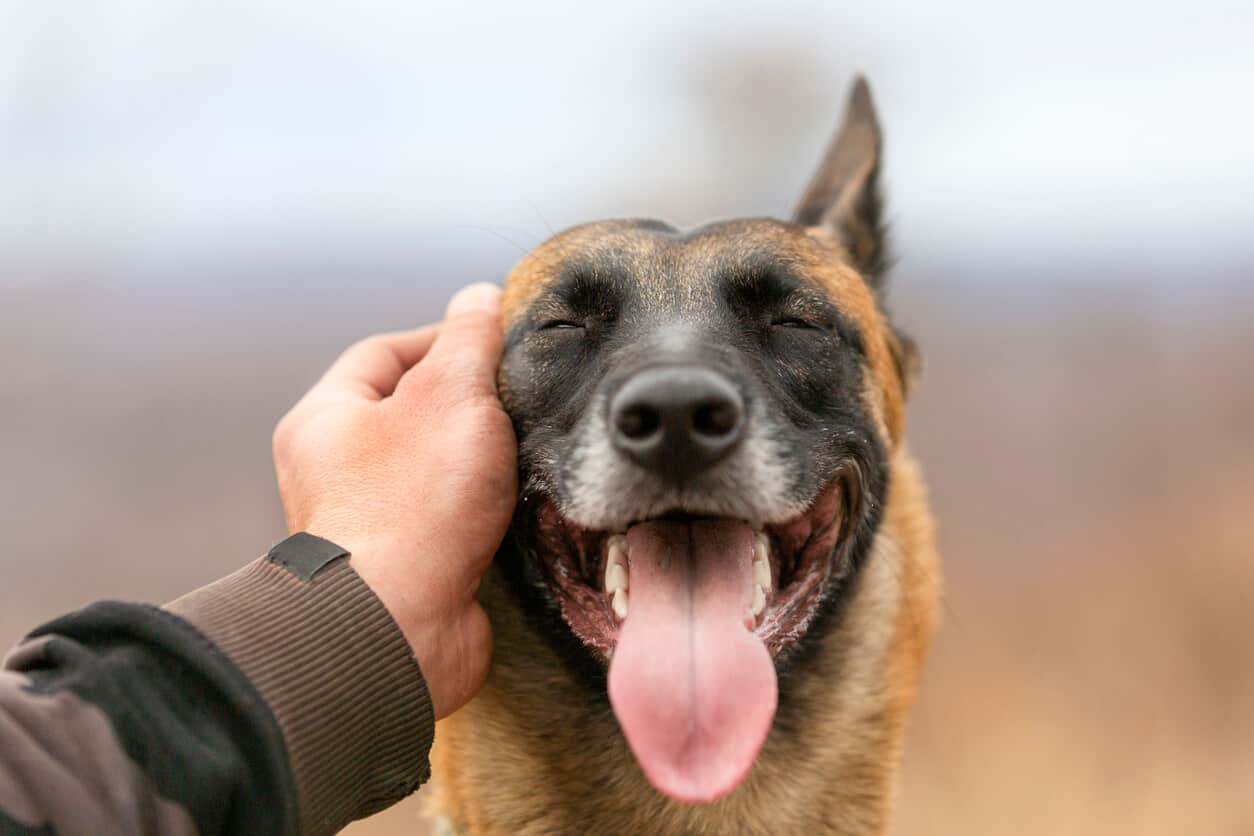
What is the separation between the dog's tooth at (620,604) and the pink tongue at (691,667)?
0.08ft

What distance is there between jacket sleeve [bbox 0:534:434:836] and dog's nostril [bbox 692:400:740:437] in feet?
2.22

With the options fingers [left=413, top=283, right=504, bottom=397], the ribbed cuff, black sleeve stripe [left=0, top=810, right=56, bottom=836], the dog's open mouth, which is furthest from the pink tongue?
black sleeve stripe [left=0, top=810, right=56, bottom=836]

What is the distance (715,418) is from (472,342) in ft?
2.51

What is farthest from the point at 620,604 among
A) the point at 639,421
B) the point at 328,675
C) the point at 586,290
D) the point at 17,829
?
the point at 17,829

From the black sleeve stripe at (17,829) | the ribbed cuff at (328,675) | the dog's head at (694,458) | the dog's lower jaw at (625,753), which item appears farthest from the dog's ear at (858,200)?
the black sleeve stripe at (17,829)

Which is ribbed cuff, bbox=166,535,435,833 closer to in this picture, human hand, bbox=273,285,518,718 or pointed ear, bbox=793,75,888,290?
human hand, bbox=273,285,518,718

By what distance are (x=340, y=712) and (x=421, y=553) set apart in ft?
1.23

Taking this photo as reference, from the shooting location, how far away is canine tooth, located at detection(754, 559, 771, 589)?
2154mm

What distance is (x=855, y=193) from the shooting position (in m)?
3.27

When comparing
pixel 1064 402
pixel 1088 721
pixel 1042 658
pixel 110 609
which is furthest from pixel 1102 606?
pixel 110 609

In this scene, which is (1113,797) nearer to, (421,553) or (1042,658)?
(1042,658)

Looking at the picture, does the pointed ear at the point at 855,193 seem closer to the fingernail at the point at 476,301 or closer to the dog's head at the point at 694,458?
the dog's head at the point at 694,458

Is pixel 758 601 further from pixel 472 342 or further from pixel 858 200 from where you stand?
pixel 858 200

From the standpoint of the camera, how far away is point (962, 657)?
7.56 meters
